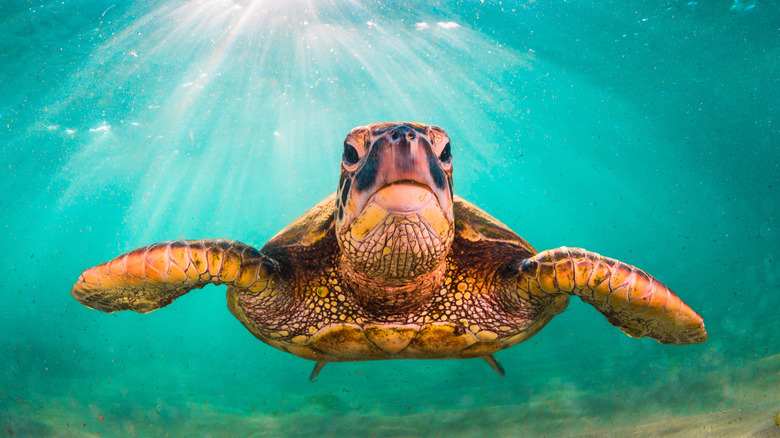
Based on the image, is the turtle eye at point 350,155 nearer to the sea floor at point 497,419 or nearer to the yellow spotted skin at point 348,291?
the yellow spotted skin at point 348,291

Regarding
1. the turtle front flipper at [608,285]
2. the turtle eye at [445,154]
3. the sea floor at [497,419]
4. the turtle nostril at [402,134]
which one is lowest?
the sea floor at [497,419]

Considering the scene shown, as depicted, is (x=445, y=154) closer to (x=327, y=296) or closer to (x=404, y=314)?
(x=404, y=314)

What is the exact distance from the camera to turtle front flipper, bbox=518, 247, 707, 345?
91.4 inches

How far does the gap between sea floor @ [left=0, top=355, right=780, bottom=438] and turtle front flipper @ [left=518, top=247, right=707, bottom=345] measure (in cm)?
479

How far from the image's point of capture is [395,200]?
1.67 metres

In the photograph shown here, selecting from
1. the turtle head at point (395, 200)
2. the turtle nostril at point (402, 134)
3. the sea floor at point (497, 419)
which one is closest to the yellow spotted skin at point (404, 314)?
the turtle head at point (395, 200)

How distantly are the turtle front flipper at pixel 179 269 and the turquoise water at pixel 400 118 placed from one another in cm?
706

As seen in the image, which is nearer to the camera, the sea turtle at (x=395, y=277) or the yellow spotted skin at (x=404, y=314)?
the sea turtle at (x=395, y=277)

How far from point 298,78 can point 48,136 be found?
36.8ft

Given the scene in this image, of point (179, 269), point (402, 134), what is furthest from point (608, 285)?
point (179, 269)

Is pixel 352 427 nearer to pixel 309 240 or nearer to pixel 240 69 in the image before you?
pixel 309 240

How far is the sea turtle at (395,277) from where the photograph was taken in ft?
5.80

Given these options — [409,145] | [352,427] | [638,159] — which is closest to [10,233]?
[352,427]

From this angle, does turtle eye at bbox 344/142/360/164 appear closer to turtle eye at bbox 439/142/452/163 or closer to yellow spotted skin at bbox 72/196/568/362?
turtle eye at bbox 439/142/452/163
